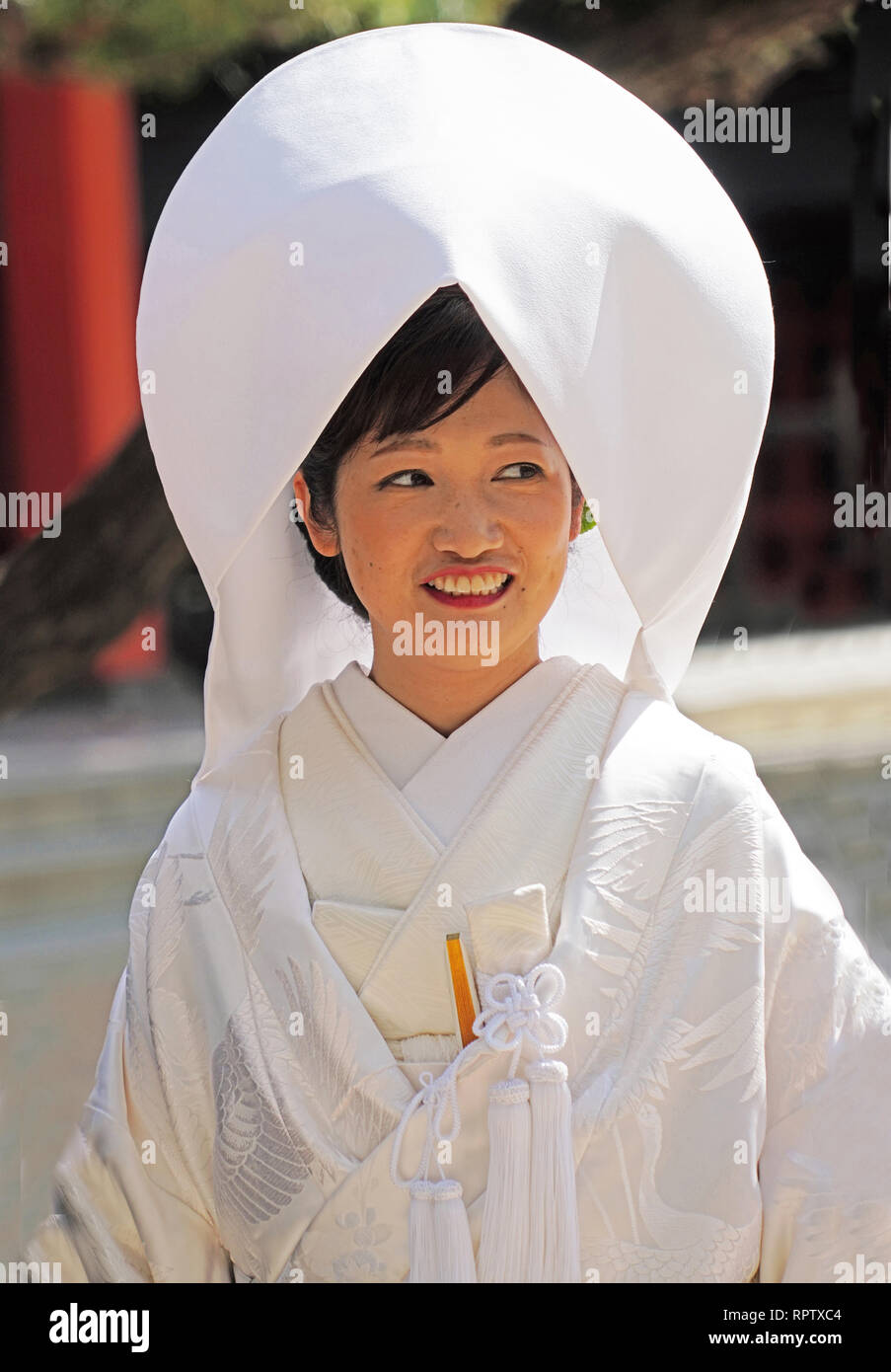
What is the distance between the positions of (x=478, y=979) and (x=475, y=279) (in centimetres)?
61

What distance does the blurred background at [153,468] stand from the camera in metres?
3.13

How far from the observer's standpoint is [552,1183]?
1351 mm

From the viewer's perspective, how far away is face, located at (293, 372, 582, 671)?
142cm

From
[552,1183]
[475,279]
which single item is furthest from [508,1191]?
[475,279]

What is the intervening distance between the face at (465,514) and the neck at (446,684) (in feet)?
0.21

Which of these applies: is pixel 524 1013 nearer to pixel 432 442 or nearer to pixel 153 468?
pixel 432 442

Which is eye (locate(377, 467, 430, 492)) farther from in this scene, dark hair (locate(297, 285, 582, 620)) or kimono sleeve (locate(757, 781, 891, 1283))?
kimono sleeve (locate(757, 781, 891, 1283))

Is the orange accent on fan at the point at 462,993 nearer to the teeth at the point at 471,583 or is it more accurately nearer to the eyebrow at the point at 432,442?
the teeth at the point at 471,583

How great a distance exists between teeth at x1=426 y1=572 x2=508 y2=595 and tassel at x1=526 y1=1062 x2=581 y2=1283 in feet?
1.39

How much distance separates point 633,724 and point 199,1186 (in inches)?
23.6

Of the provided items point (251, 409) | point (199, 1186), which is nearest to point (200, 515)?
point (251, 409)

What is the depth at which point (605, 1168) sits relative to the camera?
1.39 meters

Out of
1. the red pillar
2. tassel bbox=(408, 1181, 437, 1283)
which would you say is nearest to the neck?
tassel bbox=(408, 1181, 437, 1283)

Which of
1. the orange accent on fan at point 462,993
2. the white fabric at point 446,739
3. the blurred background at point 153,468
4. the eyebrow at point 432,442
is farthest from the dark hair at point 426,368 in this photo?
the blurred background at point 153,468
